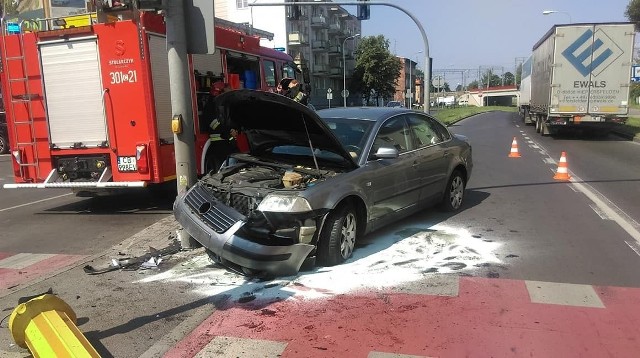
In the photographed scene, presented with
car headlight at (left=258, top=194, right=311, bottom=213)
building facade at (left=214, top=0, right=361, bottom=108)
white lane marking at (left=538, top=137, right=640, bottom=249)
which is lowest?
white lane marking at (left=538, top=137, right=640, bottom=249)

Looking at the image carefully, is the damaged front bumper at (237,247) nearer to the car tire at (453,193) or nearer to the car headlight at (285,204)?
the car headlight at (285,204)

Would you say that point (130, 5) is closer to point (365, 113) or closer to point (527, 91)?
point (365, 113)

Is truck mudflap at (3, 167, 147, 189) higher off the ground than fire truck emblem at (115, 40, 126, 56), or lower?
lower

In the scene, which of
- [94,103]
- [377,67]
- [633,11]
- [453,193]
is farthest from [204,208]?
Answer: [633,11]

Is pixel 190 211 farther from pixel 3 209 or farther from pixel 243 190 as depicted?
pixel 3 209

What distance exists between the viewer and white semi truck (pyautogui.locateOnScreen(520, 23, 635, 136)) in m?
18.1

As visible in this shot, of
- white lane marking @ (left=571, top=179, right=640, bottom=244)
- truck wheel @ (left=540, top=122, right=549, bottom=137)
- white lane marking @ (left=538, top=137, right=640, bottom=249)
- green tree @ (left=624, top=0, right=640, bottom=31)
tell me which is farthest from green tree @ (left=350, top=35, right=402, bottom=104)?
white lane marking @ (left=571, top=179, right=640, bottom=244)

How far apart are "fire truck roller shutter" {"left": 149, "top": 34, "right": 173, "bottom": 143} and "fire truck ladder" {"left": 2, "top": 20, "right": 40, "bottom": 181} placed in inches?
85.4

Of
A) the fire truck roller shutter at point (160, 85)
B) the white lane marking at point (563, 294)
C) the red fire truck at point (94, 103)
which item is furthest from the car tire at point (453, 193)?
the fire truck roller shutter at point (160, 85)

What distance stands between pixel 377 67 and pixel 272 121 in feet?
228

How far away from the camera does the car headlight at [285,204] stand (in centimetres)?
464

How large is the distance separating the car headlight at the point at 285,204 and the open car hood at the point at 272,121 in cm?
87

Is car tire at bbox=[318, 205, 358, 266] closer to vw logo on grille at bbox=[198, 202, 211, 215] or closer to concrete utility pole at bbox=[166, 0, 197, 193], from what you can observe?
vw logo on grille at bbox=[198, 202, 211, 215]

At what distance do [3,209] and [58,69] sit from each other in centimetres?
290
